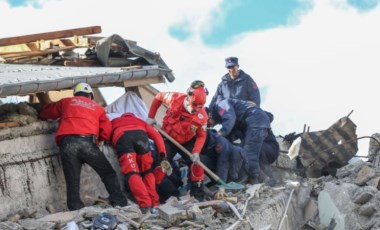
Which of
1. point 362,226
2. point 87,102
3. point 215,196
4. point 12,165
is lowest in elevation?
point 362,226

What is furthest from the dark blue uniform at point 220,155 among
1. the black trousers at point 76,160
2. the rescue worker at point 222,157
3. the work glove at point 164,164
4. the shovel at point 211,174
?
the black trousers at point 76,160

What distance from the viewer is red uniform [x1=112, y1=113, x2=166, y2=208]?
9.83 metres

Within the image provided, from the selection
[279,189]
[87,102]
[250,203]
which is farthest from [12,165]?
[279,189]

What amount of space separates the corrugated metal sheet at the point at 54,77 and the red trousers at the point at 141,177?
1266 millimetres

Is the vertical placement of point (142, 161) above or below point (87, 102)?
below

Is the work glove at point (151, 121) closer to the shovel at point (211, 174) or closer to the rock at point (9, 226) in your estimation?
the shovel at point (211, 174)

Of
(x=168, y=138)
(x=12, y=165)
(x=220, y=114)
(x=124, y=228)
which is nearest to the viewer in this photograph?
(x=124, y=228)

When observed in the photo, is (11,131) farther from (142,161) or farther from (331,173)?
(331,173)

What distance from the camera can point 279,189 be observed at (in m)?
12.2

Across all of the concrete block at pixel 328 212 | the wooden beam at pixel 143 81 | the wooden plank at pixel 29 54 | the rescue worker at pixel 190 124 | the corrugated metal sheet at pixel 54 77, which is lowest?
the concrete block at pixel 328 212

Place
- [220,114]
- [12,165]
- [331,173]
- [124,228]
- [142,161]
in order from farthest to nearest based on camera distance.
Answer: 1. [331,173]
2. [220,114]
3. [142,161]
4. [12,165]
5. [124,228]

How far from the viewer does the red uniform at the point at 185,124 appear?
10.8m

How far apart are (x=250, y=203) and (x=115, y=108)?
2699 millimetres

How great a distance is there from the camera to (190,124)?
1079cm
